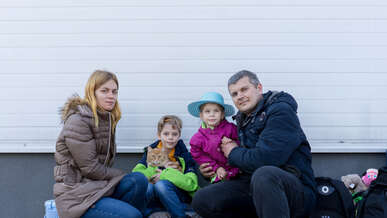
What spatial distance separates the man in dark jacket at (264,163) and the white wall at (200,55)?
36.7 inches

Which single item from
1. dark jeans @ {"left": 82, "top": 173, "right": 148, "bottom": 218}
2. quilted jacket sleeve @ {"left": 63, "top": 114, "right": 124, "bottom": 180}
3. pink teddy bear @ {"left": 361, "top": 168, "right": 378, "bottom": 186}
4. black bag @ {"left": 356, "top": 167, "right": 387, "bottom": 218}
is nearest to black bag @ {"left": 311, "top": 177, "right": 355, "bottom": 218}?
black bag @ {"left": 356, "top": 167, "right": 387, "bottom": 218}

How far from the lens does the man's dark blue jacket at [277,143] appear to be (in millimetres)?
3123

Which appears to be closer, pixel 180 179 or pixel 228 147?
pixel 228 147

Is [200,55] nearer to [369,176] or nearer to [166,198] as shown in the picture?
[166,198]

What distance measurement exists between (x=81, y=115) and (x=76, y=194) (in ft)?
2.10

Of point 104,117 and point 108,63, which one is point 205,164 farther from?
point 108,63

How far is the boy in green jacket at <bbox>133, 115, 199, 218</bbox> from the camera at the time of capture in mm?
3715

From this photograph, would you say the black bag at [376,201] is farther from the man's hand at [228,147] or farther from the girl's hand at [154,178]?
the girl's hand at [154,178]

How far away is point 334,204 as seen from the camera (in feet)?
10.7

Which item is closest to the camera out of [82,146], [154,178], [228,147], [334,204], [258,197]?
[258,197]

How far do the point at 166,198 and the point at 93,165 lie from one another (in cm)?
71

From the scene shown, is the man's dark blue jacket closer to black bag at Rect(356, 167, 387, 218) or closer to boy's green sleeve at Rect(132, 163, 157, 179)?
black bag at Rect(356, 167, 387, 218)

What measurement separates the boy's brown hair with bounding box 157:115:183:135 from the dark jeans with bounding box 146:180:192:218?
549 millimetres

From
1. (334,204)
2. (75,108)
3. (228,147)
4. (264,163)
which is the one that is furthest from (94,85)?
(334,204)
